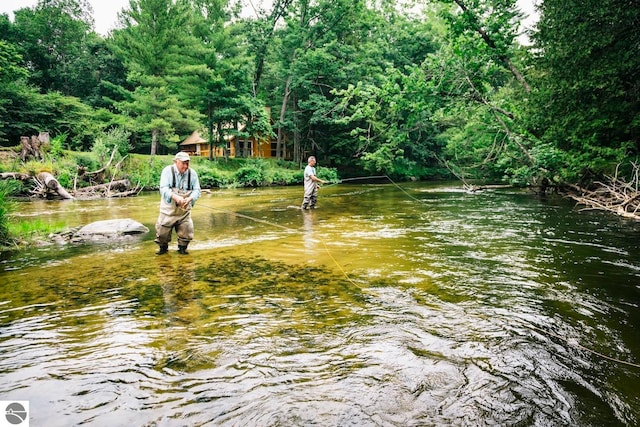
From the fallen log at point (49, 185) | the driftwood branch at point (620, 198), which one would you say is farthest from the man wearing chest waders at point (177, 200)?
the fallen log at point (49, 185)

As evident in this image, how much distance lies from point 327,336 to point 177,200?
14.3ft

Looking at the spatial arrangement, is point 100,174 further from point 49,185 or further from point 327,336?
point 327,336

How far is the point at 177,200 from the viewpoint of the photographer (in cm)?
677

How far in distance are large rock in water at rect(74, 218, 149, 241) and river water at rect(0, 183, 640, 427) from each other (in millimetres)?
1776

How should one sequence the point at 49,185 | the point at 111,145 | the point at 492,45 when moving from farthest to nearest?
1. the point at 111,145
2. the point at 49,185
3. the point at 492,45

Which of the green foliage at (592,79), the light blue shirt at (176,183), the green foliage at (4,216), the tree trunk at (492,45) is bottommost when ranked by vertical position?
the green foliage at (4,216)

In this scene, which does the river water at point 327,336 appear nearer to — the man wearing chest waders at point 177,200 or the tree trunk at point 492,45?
the man wearing chest waders at point 177,200

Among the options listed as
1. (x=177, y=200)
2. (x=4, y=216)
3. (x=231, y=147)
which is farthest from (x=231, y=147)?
(x=177, y=200)

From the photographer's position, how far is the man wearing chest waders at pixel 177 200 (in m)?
6.90

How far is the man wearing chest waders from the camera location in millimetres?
6902

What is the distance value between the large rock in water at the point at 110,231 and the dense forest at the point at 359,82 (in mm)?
10094

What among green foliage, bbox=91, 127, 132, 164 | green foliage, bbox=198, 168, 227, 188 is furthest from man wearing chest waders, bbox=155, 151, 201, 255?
green foliage, bbox=198, 168, 227, 188

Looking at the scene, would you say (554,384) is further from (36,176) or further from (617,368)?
(36,176)

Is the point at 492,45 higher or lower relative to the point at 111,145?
higher
